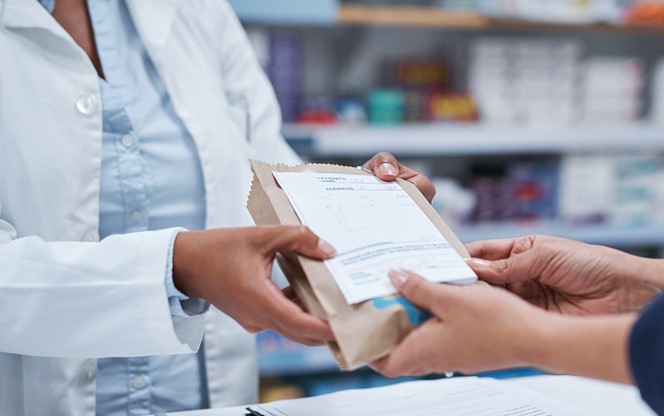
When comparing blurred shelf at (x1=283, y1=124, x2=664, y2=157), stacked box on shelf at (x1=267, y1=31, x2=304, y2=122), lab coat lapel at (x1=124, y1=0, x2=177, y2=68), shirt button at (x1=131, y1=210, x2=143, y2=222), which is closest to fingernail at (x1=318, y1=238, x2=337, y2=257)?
shirt button at (x1=131, y1=210, x2=143, y2=222)

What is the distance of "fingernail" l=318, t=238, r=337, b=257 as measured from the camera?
Result: 857 millimetres

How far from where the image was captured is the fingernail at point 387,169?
1.06 meters

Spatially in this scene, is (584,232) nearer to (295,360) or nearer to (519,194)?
(519,194)

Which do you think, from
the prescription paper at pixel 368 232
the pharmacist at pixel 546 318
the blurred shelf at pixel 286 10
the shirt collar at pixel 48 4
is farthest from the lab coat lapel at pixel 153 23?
the blurred shelf at pixel 286 10

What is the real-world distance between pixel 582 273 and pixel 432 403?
11.2 inches

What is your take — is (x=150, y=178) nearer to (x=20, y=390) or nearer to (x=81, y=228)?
(x=81, y=228)

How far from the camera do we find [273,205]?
36.0 inches

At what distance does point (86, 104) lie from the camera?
1.12 metres

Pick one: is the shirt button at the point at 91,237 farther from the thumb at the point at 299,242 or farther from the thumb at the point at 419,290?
the thumb at the point at 419,290

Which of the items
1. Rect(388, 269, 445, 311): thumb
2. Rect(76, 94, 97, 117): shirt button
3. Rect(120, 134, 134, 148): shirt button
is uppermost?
Rect(76, 94, 97, 117): shirt button

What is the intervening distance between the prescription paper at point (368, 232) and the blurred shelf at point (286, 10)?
136cm

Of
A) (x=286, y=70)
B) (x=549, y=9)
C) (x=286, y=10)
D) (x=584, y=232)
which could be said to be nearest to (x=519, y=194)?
(x=584, y=232)

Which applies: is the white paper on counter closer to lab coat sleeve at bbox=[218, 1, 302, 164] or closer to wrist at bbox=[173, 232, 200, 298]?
wrist at bbox=[173, 232, 200, 298]

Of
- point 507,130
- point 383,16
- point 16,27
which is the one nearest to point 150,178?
point 16,27
